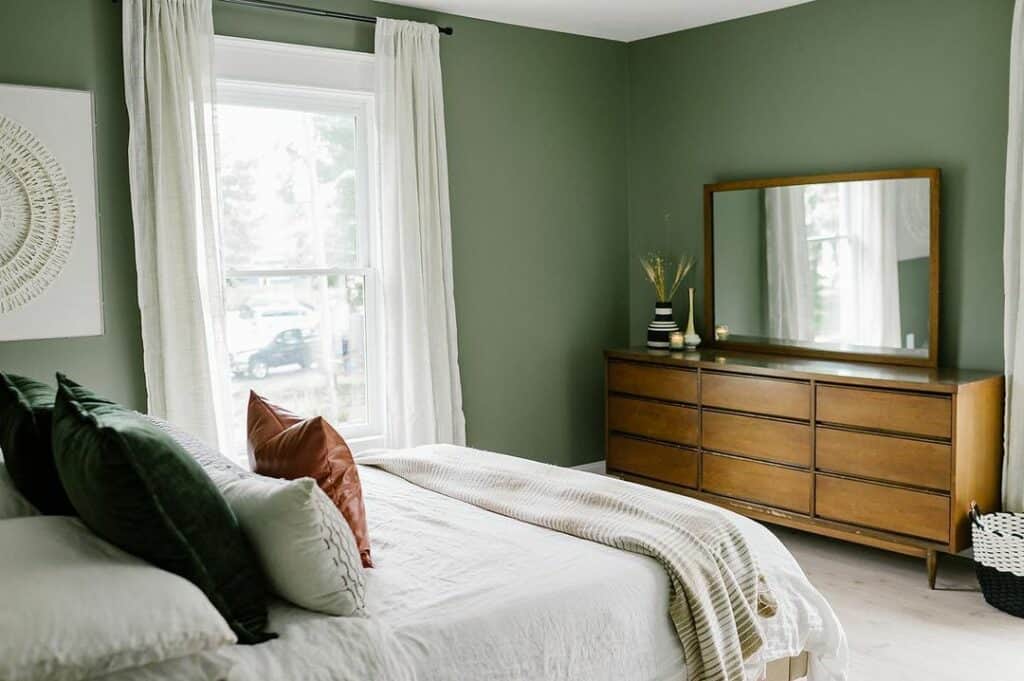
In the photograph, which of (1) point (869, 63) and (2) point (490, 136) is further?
(2) point (490, 136)

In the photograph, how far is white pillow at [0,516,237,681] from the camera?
4.94 ft

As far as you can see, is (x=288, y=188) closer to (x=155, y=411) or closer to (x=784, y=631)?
Answer: (x=155, y=411)

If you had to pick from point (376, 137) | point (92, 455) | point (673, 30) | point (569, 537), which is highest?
point (673, 30)

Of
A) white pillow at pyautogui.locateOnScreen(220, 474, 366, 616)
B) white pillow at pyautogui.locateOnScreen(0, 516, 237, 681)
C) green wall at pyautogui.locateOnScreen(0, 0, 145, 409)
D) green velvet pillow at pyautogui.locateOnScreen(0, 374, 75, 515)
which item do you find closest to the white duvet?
white pillow at pyautogui.locateOnScreen(220, 474, 366, 616)

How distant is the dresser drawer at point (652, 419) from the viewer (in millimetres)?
4820

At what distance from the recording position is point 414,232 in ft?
15.6

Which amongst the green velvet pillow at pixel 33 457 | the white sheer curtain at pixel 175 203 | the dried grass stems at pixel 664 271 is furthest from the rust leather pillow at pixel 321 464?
the dried grass stems at pixel 664 271

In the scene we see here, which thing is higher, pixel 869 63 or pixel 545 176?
pixel 869 63

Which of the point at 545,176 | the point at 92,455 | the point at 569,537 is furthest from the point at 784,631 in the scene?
the point at 545,176

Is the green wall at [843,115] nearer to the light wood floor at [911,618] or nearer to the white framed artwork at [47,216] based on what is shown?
the light wood floor at [911,618]

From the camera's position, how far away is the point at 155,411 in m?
4.06

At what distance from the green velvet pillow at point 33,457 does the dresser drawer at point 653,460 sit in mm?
3197

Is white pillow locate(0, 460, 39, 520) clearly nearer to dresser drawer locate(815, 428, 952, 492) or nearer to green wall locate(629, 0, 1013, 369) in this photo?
dresser drawer locate(815, 428, 952, 492)

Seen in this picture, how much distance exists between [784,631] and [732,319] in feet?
9.11
